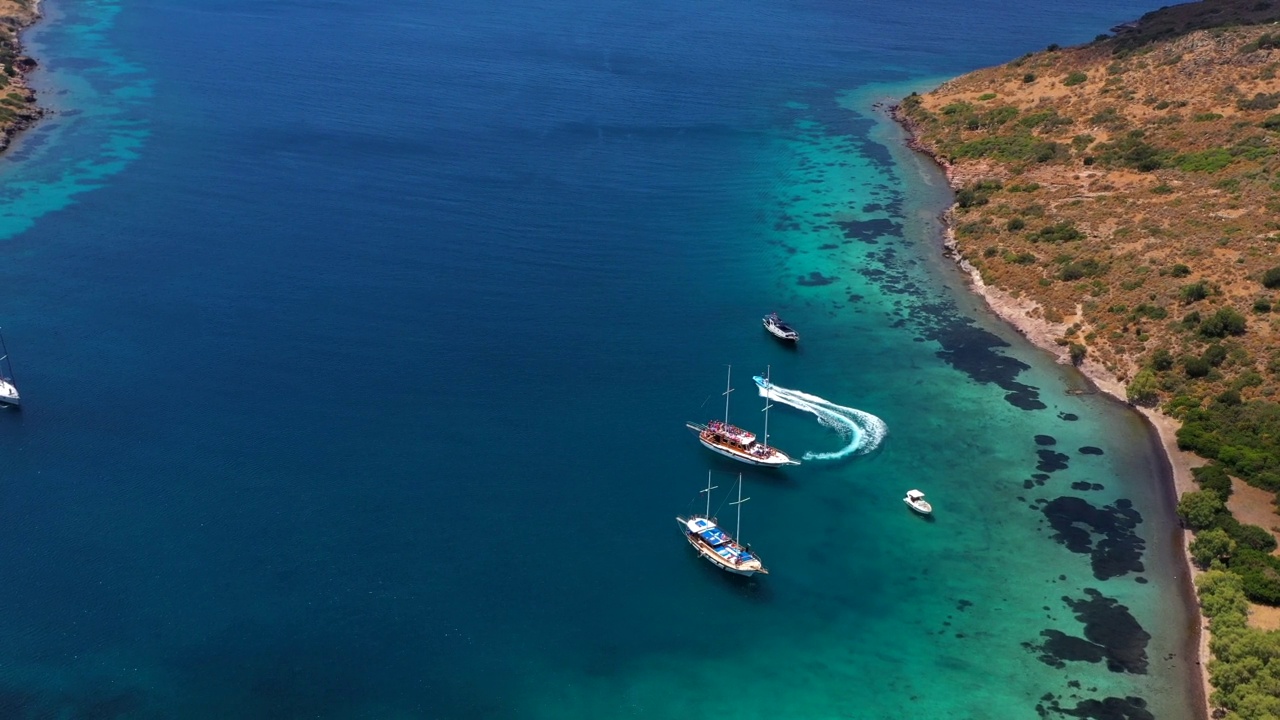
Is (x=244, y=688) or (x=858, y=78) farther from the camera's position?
(x=858, y=78)

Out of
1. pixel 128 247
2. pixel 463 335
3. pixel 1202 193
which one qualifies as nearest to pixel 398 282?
pixel 463 335

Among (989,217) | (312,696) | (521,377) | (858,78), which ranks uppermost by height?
(858,78)

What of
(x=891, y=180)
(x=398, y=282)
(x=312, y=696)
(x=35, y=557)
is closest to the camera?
(x=312, y=696)

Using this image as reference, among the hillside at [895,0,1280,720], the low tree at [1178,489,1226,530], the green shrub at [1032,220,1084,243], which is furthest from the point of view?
the green shrub at [1032,220,1084,243]

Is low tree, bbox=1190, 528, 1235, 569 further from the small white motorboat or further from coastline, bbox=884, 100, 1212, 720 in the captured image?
the small white motorboat


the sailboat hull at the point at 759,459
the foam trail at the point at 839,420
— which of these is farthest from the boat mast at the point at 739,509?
the foam trail at the point at 839,420

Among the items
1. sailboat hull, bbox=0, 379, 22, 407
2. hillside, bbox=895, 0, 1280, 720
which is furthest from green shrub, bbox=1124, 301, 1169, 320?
sailboat hull, bbox=0, 379, 22, 407

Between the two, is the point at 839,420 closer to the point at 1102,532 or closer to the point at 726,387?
the point at 726,387

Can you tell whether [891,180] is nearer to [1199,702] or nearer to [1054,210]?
[1054,210]
